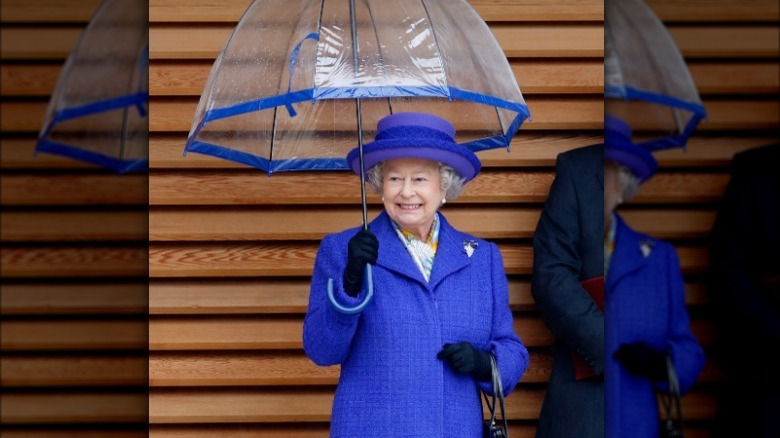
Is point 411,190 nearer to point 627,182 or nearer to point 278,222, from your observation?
point 278,222

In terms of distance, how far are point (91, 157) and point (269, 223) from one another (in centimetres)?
321

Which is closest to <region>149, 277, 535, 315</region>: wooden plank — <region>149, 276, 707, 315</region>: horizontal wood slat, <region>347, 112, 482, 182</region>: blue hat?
<region>149, 276, 707, 315</region>: horizontal wood slat

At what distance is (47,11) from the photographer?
75 centimetres

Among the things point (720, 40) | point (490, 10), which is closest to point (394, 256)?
point (490, 10)

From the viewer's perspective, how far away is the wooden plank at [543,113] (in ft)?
13.0

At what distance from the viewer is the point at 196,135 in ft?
9.53

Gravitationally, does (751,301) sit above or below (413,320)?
below

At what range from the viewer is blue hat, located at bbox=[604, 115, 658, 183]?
1.76 feet

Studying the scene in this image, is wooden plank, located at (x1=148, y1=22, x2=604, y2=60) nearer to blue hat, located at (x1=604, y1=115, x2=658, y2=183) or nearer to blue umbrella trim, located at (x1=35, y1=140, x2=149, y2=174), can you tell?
blue umbrella trim, located at (x1=35, y1=140, x2=149, y2=174)

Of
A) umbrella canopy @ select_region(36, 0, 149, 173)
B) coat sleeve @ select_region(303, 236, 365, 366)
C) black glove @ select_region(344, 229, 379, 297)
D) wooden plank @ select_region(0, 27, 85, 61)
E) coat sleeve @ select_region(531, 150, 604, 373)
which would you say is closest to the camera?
wooden plank @ select_region(0, 27, 85, 61)

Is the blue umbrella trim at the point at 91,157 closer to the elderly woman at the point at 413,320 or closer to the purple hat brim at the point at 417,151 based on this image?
the elderly woman at the point at 413,320

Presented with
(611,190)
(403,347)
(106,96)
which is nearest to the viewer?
(611,190)

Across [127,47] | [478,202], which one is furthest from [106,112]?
[478,202]

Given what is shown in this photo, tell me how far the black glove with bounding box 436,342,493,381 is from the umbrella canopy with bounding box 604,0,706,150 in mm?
2181
